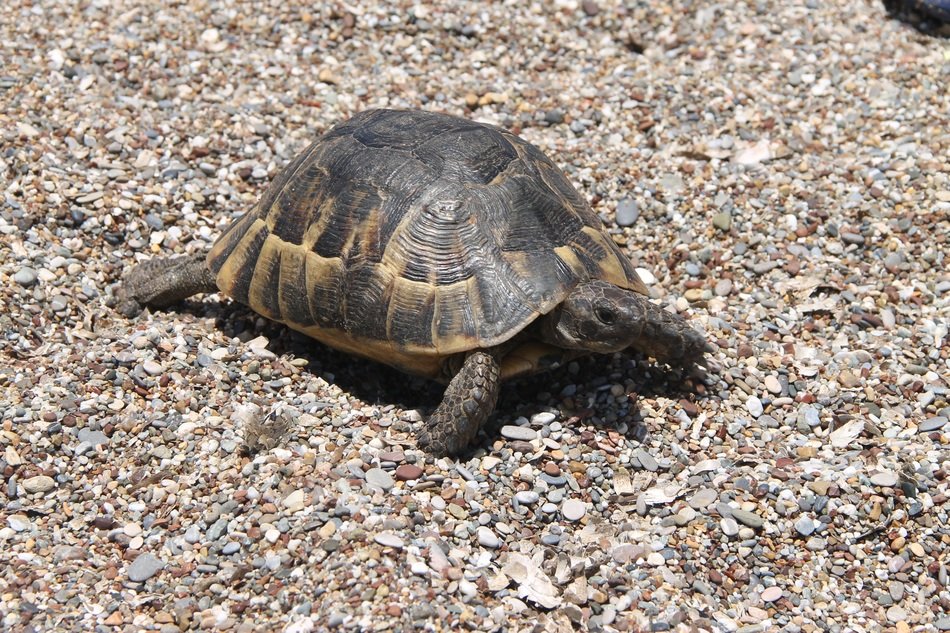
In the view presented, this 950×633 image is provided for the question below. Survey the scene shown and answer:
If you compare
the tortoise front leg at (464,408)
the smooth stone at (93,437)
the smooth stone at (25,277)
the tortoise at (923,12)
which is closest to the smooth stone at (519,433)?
the tortoise front leg at (464,408)

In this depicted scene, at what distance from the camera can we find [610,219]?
6.38 meters

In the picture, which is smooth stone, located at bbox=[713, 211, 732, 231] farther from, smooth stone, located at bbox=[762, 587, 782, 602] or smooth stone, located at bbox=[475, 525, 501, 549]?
smooth stone, located at bbox=[475, 525, 501, 549]

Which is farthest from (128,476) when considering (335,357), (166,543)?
(335,357)

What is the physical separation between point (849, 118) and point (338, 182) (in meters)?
4.00

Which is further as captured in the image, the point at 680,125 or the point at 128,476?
the point at 680,125

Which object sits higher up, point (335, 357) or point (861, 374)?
point (861, 374)

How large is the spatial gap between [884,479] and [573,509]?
1.46 metres

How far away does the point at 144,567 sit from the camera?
4.16 metres

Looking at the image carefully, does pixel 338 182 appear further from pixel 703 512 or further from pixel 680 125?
pixel 680 125

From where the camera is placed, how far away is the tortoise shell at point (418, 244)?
4766mm

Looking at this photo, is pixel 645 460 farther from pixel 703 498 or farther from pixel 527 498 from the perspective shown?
pixel 527 498

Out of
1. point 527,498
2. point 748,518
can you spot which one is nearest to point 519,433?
point 527,498

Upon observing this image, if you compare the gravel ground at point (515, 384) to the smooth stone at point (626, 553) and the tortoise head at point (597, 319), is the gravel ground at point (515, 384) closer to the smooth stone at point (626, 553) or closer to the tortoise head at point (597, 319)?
the smooth stone at point (626, 553)

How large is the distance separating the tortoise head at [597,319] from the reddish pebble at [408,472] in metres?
0.95
